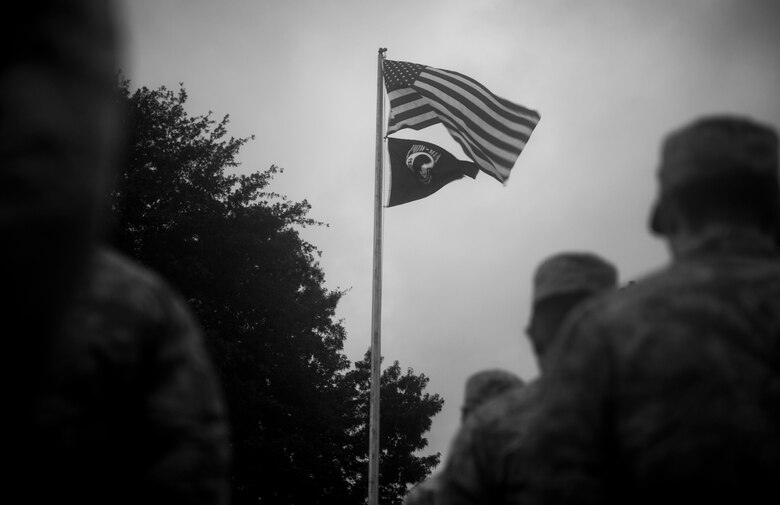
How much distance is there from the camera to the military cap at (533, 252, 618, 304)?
3.66 metres

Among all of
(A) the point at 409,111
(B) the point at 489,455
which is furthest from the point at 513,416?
(A) the point at 409,111

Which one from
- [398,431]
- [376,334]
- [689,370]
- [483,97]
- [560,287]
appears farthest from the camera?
[398,431]

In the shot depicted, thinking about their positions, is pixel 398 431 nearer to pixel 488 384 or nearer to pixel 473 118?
pixel 473 118

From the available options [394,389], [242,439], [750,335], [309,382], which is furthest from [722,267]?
[394,389]

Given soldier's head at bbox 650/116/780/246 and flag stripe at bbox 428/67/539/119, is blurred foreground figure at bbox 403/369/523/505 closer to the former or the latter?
soldier's head at bbox 650/116/780/246

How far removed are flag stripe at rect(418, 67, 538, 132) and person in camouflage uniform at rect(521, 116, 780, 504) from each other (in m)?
8.87

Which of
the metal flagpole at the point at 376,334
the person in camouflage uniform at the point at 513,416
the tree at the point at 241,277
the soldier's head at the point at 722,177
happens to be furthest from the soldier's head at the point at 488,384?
the tree at the point at 241,277

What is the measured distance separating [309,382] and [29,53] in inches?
661

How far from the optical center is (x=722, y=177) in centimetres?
185

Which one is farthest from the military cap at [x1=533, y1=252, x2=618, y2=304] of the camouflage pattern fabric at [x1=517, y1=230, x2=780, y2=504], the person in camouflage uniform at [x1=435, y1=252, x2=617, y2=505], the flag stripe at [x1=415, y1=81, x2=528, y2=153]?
the flag stripe at [x1=415, y1=81, x2=528, y2=153]

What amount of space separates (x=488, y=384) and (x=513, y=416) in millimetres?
1371

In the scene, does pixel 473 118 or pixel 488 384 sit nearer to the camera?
pixel 488 384

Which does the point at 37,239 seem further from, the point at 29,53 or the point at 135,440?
the point at 135,440

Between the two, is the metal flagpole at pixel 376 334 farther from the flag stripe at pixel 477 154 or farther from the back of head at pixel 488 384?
the back of head at pixel 488 384
